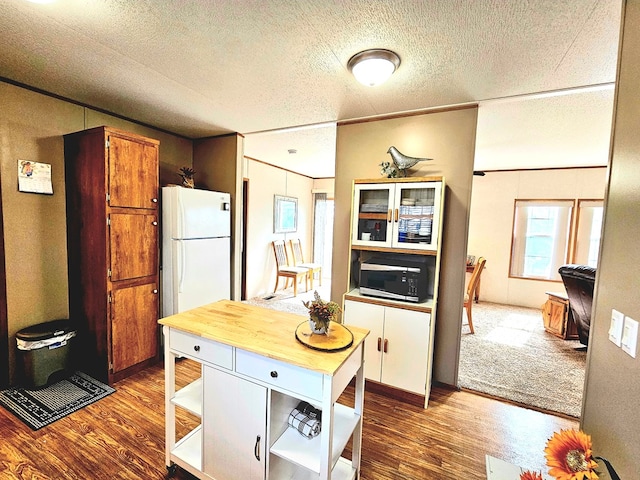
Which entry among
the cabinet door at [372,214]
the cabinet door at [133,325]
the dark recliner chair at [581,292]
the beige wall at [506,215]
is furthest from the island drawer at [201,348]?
the beige wall at [506,215]

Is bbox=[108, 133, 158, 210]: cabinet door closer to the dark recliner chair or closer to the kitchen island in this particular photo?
the kitchen island

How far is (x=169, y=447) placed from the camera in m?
1.66

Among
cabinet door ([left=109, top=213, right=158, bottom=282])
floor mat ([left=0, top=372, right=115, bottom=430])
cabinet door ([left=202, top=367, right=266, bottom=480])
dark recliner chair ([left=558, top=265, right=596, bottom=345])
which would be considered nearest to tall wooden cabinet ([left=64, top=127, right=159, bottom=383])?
cabinet door ([left=109, top=213, right=158, bottom=282])

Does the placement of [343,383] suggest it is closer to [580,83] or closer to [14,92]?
[580,83]

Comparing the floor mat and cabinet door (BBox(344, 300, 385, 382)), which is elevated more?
cabinet door (BBox(344, 300, 385, 382))

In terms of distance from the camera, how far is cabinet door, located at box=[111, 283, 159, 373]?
2527mm

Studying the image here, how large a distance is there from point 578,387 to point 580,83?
268 centimetres

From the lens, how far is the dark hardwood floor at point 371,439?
1.72 metres

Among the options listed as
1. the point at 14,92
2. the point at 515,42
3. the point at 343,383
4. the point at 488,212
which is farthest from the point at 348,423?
the point at 488,212

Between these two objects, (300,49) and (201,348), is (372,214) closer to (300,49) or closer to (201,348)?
(300,49)

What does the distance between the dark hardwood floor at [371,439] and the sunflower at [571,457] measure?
111 centimetres

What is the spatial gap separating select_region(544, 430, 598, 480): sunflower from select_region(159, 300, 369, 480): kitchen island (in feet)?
2.47

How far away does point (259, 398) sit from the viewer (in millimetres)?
1372

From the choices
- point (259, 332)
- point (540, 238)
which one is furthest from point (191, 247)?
point (540, 238)
